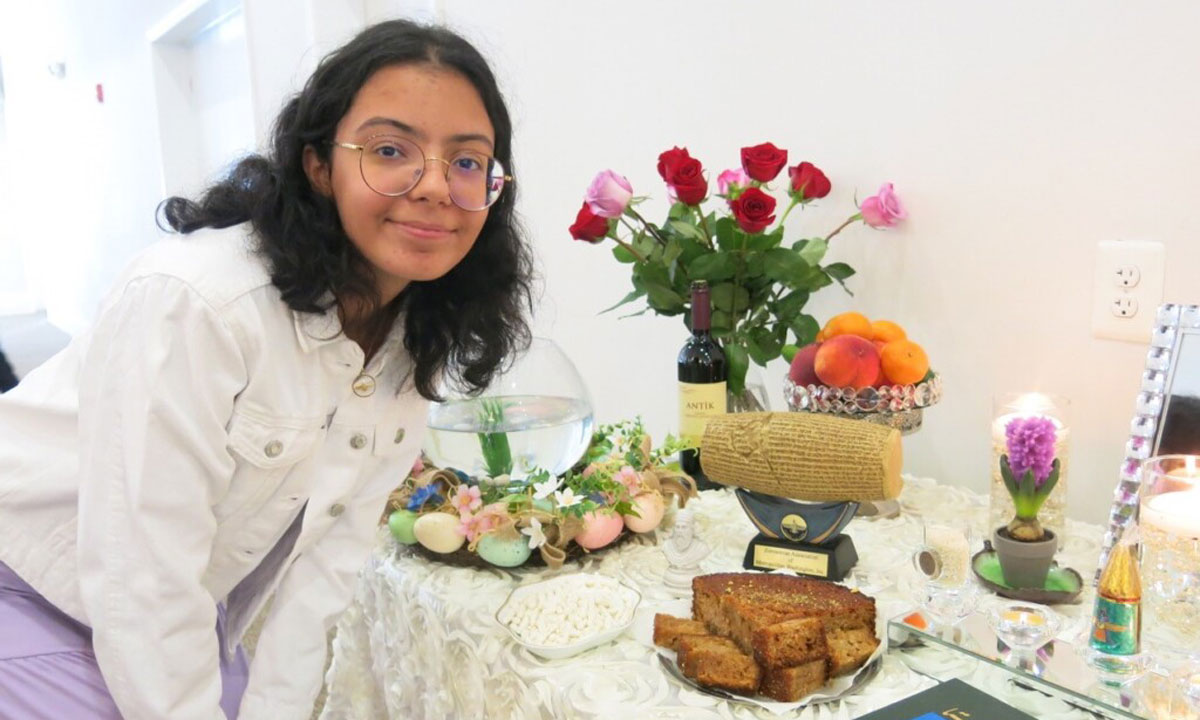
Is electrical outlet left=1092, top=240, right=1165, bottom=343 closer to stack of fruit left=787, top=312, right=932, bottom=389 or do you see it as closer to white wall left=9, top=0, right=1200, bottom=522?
white wall left=9, top=0, right=1200, bottom=522

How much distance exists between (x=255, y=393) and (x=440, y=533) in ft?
0.94

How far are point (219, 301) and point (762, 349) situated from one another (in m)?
0.78

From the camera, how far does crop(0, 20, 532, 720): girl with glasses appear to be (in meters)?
0.84

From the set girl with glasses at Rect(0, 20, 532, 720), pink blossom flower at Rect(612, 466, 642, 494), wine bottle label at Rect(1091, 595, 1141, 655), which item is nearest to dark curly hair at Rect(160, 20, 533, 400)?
girl with glasses at Rect(0, 20, 532, 720)

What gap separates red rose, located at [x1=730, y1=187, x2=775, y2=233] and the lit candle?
1.97ft

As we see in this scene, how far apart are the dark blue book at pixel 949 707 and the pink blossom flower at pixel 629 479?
0.47 meters

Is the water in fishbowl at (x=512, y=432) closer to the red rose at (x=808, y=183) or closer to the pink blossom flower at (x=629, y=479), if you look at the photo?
the pink blossom flower at (x=629, y=479)

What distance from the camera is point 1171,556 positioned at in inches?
31.5

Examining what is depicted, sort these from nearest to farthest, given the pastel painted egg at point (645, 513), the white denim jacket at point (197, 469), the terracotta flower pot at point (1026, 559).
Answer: the white denim jacket at point (197, 469)
the terracotta flower pot at point (1026, 559)
the pastel painted egg at point (645, 513)

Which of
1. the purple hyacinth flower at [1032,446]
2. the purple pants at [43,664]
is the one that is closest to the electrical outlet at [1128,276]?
the purple hyacinth flower at [1032,446]

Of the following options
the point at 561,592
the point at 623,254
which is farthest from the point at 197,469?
the point at 623,254

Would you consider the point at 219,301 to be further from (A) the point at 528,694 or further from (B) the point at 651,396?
(B) the point at 651,396

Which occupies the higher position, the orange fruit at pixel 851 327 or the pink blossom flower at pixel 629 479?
the orange fruit at pixel 851 327

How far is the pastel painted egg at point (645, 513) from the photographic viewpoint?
1141 mm
